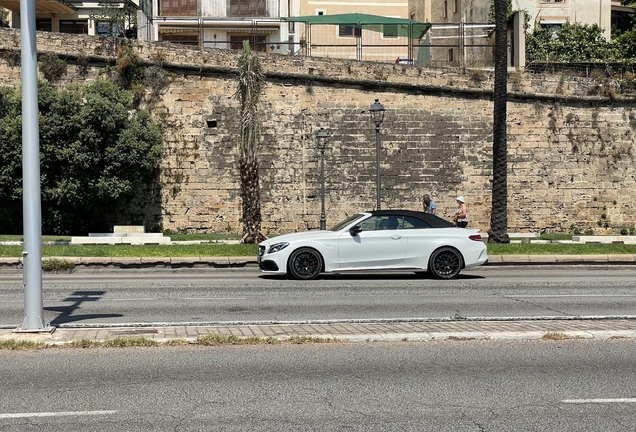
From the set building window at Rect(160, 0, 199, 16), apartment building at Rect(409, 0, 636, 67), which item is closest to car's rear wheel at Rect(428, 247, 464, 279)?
apartment building at Rect(409, 0, 636, 67)

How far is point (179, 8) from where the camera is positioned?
4366 cm

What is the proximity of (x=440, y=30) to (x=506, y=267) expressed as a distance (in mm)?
19207

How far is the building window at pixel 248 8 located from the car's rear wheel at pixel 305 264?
3016 cm

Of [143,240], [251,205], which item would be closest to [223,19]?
[143,240]

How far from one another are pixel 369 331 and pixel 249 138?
51.5 ft

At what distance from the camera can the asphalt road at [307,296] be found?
10.7m

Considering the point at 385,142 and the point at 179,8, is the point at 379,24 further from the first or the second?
the point at 179,8

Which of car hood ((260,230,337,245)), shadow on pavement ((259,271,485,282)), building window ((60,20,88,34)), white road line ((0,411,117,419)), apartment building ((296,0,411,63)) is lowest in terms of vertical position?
shadow on pavement ((259,271,485,282))

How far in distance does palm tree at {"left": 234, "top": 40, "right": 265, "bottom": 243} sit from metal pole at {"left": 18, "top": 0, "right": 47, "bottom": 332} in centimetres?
1507

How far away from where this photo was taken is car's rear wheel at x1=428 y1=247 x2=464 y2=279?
53.1 ft

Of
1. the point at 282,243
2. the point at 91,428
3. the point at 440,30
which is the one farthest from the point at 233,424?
the point at 440,30

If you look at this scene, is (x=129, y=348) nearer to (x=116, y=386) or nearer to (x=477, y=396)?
(x=116, y=386)

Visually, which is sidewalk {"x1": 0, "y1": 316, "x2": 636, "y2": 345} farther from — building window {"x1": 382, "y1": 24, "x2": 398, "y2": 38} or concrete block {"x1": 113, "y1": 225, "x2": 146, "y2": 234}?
building window {"x1": 382, "y1": 24, "x2": 398, "y2": 38}

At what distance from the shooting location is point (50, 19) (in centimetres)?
4347
